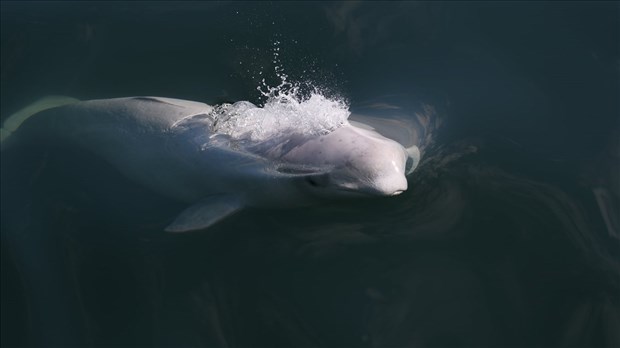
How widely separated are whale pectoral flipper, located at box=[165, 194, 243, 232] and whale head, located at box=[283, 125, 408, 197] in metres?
0.74

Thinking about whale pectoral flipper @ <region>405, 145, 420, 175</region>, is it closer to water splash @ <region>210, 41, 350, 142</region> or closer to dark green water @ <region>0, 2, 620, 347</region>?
dark green water @ <region>0, 2, 620, 347</region>

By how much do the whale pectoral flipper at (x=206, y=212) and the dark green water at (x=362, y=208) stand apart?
0.73 ft

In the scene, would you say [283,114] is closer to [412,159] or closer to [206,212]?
[206,212]

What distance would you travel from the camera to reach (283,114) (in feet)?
22.4

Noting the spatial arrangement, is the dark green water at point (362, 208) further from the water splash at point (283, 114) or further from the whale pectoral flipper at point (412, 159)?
the water splash at point (283, 114)

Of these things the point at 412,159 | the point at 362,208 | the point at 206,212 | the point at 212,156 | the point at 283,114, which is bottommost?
the point at 206,212

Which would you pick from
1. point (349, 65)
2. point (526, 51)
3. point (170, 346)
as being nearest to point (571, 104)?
point (526, 51)

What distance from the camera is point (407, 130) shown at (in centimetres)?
704

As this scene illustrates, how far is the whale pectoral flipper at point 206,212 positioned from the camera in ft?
20.6

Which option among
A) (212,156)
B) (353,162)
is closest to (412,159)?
(353,162)

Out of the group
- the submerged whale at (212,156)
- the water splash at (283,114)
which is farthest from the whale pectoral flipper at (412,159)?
the water splash at (283,114)

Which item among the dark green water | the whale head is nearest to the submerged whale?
the whale head

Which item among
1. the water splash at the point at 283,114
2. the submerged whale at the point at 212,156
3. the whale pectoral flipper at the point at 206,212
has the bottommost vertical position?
the whale pectoral flipper at the point at 206,212

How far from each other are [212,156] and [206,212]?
0.63 meters
